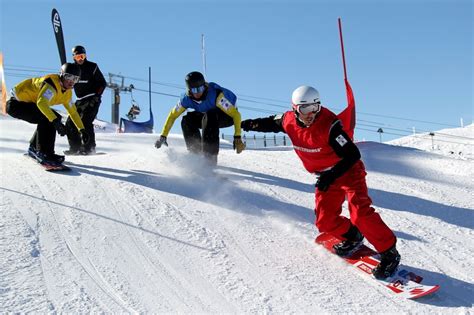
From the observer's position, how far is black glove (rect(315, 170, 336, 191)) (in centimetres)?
416

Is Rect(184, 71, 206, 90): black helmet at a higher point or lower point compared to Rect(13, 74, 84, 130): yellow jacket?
higher

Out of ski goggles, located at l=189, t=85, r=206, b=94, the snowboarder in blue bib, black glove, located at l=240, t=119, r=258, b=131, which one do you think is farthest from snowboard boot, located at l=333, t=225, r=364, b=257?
ski goggles, located at l=189, t=85, r=206, b=94

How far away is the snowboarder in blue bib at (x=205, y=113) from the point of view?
6590mm

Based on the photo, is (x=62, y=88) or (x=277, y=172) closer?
(x=62, y=88)

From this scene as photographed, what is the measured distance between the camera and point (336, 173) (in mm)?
4156

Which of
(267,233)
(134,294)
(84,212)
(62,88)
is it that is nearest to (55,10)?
(62,88)

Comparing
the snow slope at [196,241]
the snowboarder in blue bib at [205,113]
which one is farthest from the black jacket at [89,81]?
the snowboarder in blue bib at [205,113]

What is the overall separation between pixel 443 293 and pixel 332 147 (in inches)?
56.6

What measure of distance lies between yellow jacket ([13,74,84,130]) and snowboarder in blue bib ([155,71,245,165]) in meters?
1.41

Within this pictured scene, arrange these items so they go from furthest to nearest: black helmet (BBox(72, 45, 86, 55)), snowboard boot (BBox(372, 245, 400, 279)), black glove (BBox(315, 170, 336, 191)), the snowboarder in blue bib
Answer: black helmet (BBox(72, 45, 86, 55)) < the snowboarder in blue bib < black glove (BBox(315, 170, 336, 191)) < snowboard boot (BBox(372, 245, 400, 279))

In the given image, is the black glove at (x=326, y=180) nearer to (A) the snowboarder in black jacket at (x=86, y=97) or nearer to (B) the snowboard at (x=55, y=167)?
(B) the snowboard at (x=55, y=167)

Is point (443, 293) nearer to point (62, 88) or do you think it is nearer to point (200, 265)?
point (200, 265)

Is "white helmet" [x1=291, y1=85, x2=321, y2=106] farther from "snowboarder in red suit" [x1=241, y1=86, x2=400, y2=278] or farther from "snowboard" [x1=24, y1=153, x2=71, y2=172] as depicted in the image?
"snowboard" [x1=24, y1=153, x2=71, y2=172]

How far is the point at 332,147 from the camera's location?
4238mm
